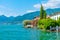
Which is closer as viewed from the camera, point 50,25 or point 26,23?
point 50,25

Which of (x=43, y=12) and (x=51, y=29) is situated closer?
(x=51, y=29)

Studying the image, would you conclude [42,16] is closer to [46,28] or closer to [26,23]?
[26,23]

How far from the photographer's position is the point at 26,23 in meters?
57.2

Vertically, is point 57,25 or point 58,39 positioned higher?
point 57,25

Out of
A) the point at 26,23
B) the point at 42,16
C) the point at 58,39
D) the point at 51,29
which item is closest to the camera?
the point at 58,39

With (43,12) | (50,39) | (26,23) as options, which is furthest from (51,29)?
(26,23)

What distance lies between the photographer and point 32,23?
5859 centimetres

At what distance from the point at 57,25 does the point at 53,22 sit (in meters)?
1.18

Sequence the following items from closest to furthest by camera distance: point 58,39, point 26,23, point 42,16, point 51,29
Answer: point 58,39, point 51,29, point 42,16, point 26,23

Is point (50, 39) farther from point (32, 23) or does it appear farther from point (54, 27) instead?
point (32, 23)

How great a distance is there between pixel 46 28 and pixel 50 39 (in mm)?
13574

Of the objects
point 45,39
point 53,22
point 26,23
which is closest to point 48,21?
point 53,22

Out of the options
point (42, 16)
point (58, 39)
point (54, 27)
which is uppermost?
point (42, 16)

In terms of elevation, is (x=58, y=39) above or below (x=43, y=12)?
below
